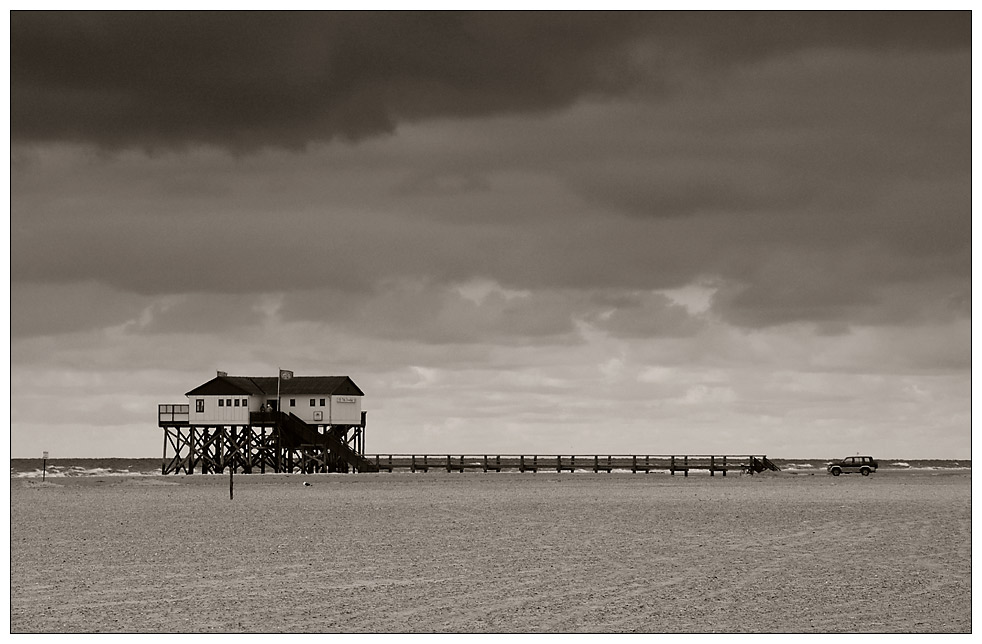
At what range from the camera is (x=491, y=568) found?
56.5 ft

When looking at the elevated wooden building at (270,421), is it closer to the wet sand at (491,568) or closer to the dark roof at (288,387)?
the dark roof at (288,387)

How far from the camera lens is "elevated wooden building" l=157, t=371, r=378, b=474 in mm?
67812

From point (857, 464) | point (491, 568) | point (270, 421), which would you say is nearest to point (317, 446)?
point (270, 421)

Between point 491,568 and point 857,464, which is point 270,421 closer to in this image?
point 857,464

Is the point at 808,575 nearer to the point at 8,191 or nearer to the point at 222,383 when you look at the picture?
the point at 8,191

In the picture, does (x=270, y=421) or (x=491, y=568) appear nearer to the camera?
(x=491, y=568)

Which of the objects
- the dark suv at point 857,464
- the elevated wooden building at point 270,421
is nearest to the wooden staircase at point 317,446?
the elevated wooden building at point 270,421

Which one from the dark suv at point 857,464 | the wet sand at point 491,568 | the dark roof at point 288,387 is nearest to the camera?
the wet sand at point 491,568

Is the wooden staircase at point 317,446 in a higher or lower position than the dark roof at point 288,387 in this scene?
lower

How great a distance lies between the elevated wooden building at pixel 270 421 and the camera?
6781 cm

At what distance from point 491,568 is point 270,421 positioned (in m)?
52.8

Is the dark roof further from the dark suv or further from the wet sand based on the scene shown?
the wet sand

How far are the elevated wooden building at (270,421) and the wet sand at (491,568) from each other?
115 feet

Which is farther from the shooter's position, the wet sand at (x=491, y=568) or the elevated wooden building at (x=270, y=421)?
the elevated wooden building at (x=270, y=421)
